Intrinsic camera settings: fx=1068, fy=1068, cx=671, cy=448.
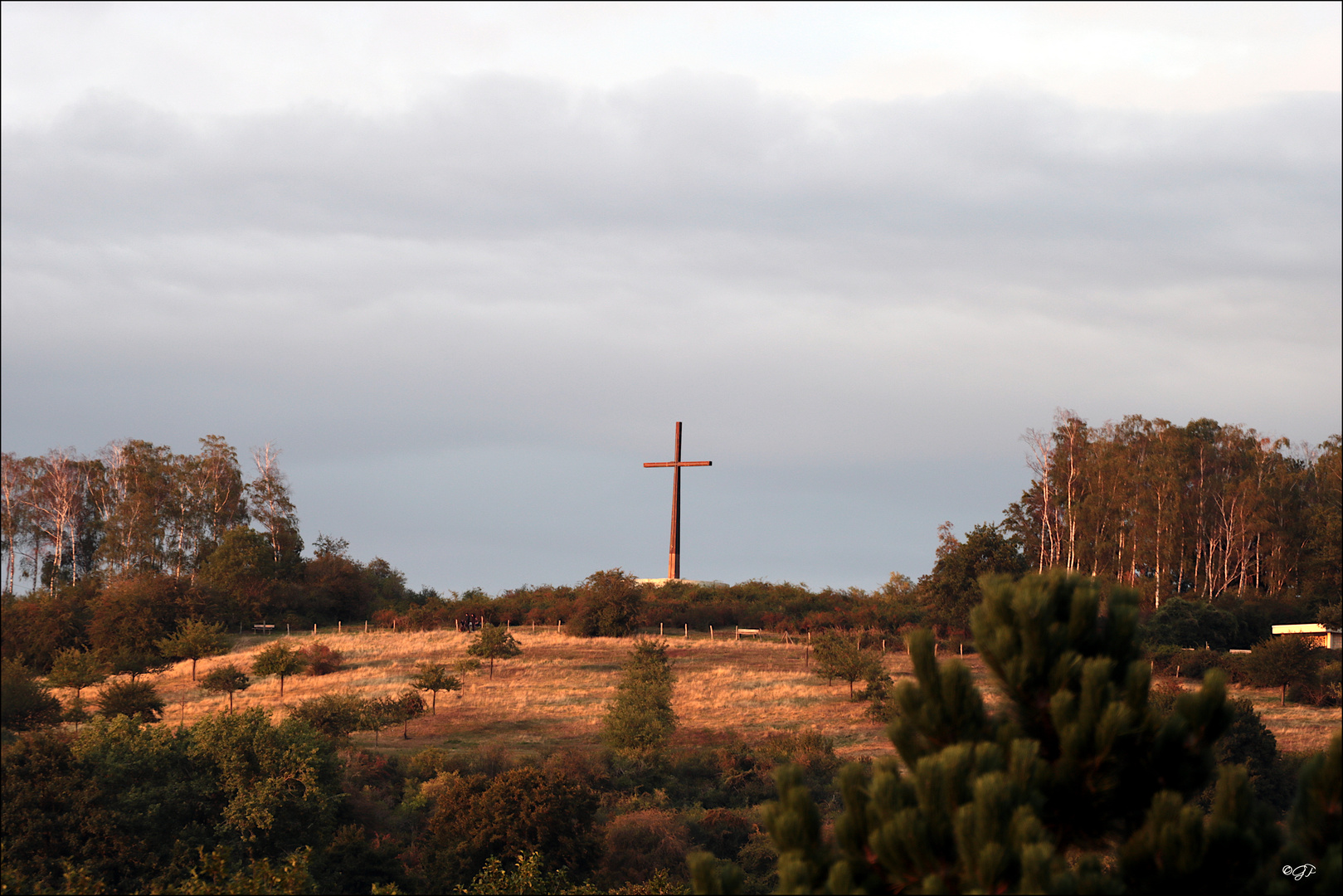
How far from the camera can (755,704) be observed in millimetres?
44375

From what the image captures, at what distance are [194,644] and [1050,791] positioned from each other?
50400 millimetres

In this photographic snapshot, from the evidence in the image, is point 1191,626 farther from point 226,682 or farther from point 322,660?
point 226,682

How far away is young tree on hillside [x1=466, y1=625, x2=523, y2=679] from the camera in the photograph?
1967 inches

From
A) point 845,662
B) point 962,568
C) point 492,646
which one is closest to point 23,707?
point 492,646

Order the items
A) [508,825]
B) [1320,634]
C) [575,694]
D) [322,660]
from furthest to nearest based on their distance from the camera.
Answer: [1320,634] < [322,660] < [575,694] < [508,825]

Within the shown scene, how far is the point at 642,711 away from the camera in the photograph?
37.1 m

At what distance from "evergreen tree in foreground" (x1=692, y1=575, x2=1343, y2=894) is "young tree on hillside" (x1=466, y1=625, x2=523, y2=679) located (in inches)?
1684

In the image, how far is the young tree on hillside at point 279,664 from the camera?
4647 centimetres

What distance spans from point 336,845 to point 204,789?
3689 millimetres

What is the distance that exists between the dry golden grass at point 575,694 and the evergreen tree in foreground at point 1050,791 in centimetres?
2804

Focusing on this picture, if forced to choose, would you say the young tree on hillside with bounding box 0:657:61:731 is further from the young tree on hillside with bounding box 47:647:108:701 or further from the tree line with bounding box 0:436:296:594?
the tree line with bounding box 0:436:296:594

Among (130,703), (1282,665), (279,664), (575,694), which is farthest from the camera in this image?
(1282,665)

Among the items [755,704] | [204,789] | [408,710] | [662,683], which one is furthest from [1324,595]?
[204,789]

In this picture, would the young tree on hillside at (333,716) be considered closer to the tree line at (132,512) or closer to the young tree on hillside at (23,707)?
the young tree on hillside at (23,707)
